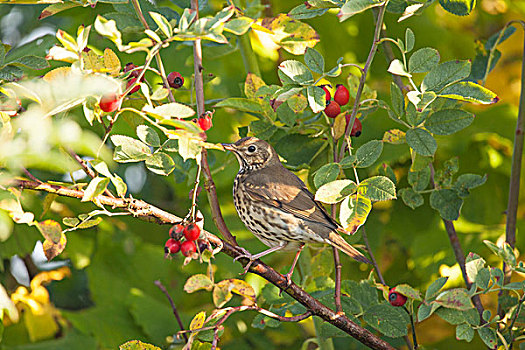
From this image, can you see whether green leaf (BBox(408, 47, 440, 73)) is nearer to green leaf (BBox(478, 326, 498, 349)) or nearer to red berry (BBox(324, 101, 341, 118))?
red berry (BBox(324, 101, 341, 118))

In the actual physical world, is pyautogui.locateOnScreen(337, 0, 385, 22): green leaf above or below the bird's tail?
above

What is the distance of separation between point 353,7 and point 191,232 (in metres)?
0.42

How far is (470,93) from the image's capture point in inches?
40.2

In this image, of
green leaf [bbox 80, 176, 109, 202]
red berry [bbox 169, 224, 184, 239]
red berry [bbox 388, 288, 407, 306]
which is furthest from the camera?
red berry [bbox 388, 288, 407, 306]

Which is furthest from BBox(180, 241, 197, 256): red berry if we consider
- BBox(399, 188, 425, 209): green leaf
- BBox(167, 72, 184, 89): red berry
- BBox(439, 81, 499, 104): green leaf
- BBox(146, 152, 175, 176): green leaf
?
BBox(399, 188, 425, 209): green leaf

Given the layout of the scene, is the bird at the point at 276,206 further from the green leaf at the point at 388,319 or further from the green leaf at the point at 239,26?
the green leaf at the point at 239,26

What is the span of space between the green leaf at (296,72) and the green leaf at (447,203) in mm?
487

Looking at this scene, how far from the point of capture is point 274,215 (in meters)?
1.54

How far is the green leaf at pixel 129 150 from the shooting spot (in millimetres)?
979

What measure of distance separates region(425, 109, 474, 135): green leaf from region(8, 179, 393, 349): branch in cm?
38

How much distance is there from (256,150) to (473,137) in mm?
617

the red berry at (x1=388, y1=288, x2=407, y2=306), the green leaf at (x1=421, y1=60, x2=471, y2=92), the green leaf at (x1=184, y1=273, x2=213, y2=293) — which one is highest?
the green leaf at (x1=421, y1=60, x2=471, y2=92)

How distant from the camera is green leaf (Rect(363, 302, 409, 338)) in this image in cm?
122

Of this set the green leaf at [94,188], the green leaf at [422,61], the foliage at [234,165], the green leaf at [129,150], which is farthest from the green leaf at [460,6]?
the green leaf at [94,188]
